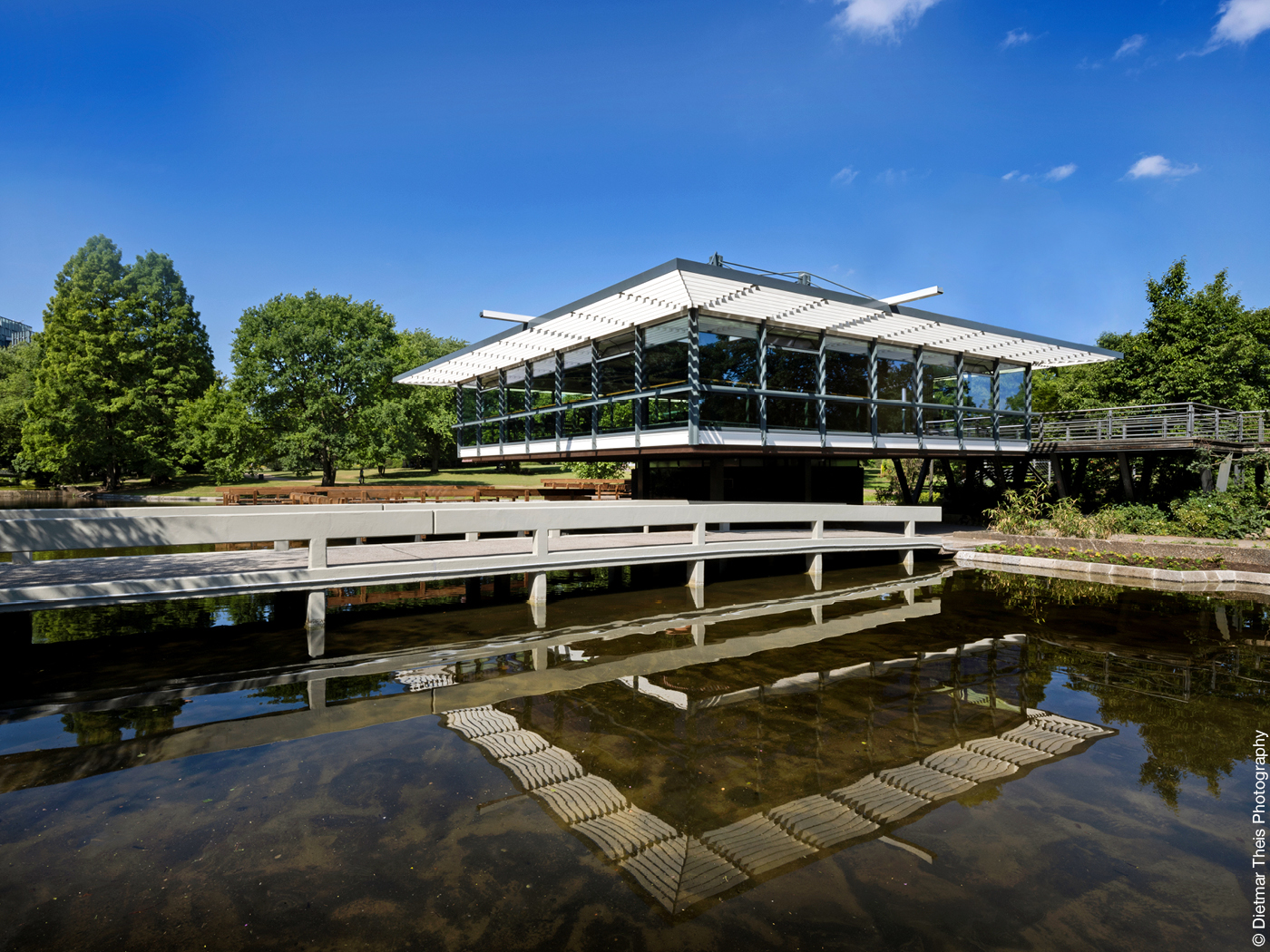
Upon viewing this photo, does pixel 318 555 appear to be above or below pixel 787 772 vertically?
above

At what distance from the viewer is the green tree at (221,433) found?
40.1m

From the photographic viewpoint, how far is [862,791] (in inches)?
206

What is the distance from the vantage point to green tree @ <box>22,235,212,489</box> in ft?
135

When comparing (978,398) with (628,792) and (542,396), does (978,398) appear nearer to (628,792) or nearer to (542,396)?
(542,396)

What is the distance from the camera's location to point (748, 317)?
1770cm

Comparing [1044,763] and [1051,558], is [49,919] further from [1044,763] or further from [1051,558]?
[1051,558]

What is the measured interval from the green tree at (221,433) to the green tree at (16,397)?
51.3ft

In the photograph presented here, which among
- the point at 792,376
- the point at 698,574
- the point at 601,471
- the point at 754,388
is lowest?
the point at 698,574

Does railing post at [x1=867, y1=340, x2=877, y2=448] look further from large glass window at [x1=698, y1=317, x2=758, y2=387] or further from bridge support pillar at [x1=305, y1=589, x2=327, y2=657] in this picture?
bridge support pillar at [x1=305, y1=589, x2=327, y2=657]

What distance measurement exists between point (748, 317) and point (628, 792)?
47.7 feet

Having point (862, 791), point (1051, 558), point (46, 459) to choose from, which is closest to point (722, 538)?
point (1051, 558)

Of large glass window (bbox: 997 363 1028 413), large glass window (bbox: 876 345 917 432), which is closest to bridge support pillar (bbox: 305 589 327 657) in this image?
large glass window (bbox: 876 345 917 432)

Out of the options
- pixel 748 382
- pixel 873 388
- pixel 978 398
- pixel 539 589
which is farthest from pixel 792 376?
pixel 539 589

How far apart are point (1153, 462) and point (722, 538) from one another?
21356 millimetres
